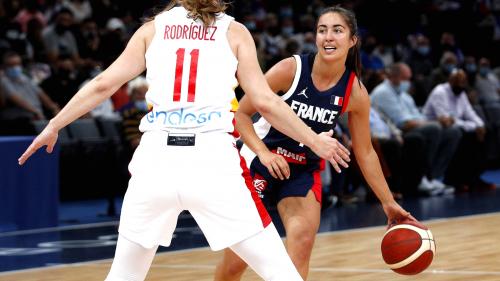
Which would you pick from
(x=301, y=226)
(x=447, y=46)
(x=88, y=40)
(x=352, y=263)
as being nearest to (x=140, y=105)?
(x=88, y=40)

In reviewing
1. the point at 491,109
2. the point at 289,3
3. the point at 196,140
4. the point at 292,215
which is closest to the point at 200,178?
the point at 196,140

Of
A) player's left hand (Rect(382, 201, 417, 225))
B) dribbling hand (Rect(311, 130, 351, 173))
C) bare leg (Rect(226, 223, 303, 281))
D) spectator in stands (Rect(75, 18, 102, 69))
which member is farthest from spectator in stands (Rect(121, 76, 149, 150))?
dribbling hand (Rect(311, 130, 351, 173))

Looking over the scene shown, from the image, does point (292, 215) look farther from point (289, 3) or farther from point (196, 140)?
point (289, 3)

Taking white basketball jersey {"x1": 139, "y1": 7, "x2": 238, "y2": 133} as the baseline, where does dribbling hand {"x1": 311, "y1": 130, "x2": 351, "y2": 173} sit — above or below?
below

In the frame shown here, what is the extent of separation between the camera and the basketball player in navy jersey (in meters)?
5.55

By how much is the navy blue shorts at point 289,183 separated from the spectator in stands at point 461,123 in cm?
846

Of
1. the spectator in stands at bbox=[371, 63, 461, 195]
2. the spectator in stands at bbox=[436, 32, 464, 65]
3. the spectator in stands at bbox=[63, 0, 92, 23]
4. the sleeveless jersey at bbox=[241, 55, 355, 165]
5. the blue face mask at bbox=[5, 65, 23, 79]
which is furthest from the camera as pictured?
the spectator in stands at bbox=[436, 32, 464, 65]

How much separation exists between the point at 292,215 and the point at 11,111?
748 centimetres

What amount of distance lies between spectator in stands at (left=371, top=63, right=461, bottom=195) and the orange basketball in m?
7.68

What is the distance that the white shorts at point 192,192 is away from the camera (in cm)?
415

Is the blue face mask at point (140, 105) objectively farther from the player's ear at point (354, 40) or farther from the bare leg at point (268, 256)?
the bare leg at point (268, 256)

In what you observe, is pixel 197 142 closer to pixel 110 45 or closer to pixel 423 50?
pixel 110 45

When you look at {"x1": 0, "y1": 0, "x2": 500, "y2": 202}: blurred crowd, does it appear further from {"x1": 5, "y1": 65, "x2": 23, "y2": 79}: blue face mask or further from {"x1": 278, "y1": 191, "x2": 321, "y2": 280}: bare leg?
{"x1": 278, "y1": 191, "x2": 321, "y2": 280}: bare leg

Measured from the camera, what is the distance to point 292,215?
5.64 metres
